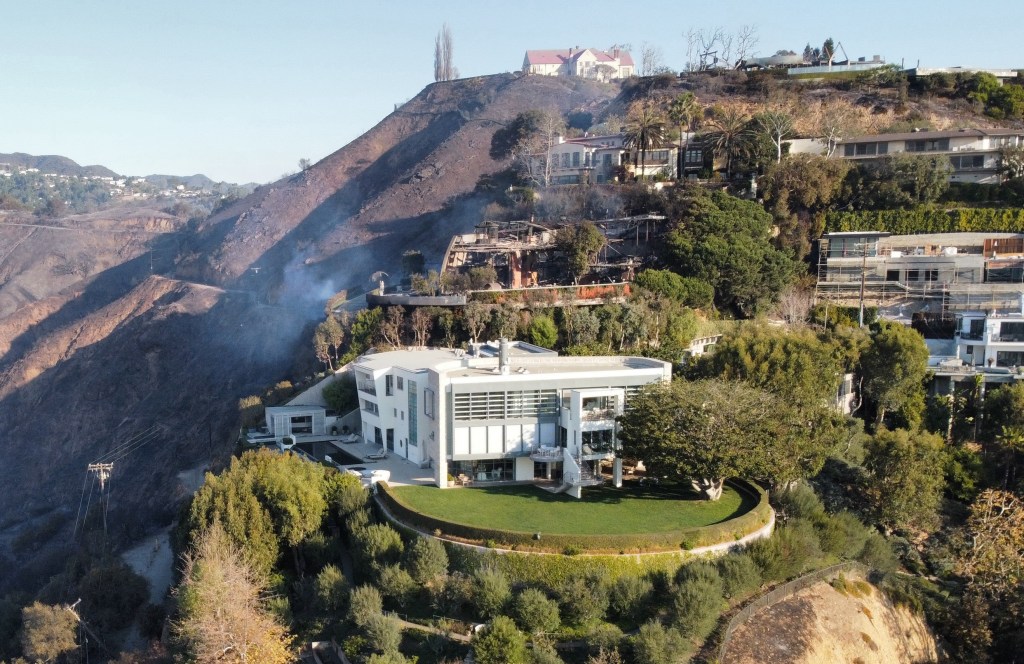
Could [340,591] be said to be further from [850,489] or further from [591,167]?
[591,167]

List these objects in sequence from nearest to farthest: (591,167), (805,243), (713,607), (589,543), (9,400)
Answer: (713,607), (589,543), (805,243), (591,167), (9,400)

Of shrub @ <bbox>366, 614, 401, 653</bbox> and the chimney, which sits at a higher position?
the chimney

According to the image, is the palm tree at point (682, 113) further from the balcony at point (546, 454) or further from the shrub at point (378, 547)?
the shrub at point (378, 547)

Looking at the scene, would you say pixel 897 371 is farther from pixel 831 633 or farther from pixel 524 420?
pixel 524 420

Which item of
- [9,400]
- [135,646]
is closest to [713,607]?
[135,646]

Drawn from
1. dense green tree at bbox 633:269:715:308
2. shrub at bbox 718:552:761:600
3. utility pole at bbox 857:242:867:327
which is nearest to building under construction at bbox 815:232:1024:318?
utility pole at bbox 857:242:867:327

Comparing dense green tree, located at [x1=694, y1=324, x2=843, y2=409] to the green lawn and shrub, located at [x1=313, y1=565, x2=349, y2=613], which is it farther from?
shrub, located at [x1=313, y1=565, x2=349, y2=613]
